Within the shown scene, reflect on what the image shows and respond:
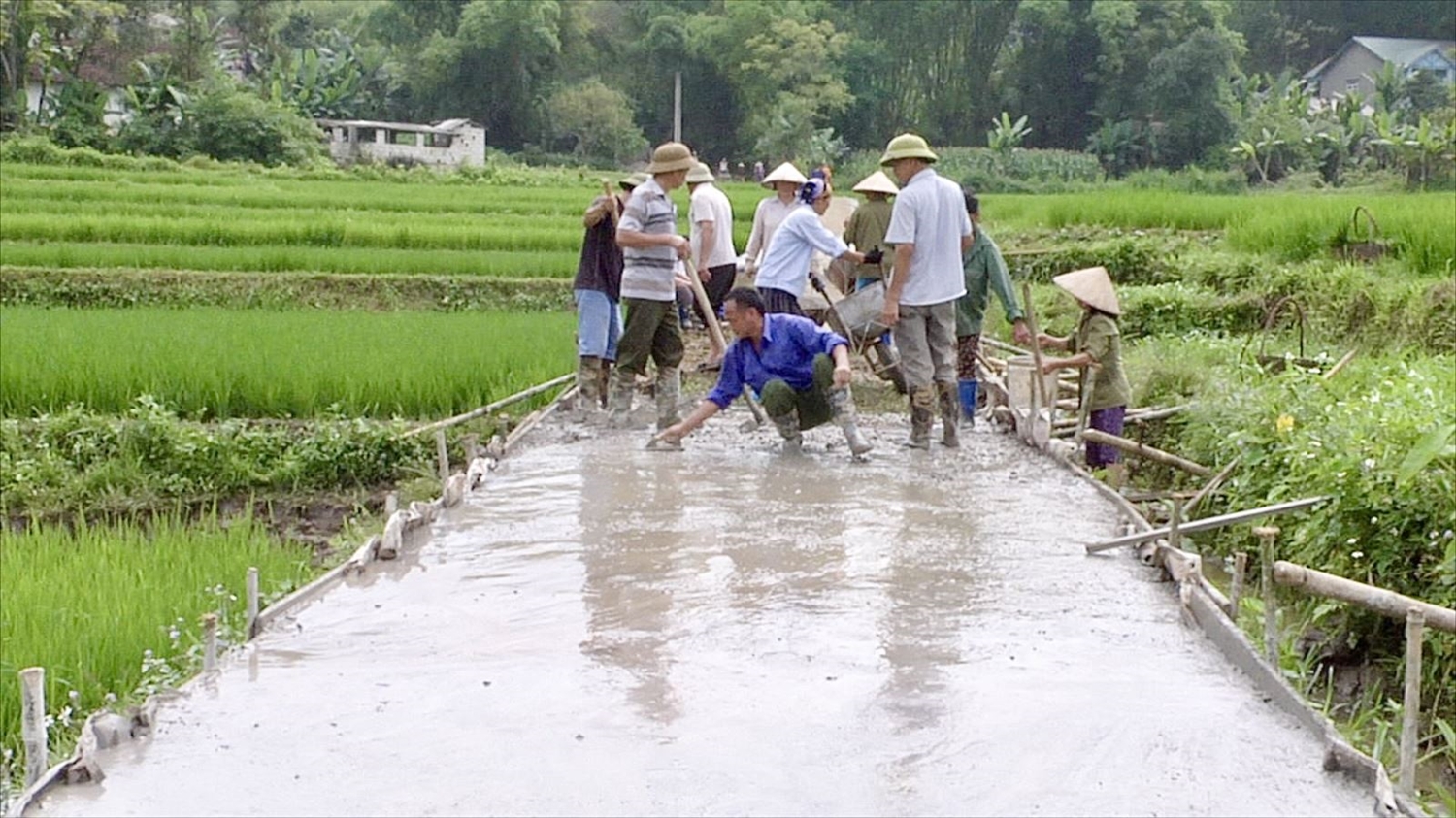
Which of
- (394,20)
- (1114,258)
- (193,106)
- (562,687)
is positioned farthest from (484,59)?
(562,687)

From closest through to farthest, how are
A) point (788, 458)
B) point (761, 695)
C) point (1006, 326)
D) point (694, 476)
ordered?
1. point (761, 695)
2. point (694, 476)
3. point (788, 458)
4. point (1006, 326)

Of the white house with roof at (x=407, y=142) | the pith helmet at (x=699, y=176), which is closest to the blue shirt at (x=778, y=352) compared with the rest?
the pith helmet at (x=699, y=176)

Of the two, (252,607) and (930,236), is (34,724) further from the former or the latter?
(930,236)

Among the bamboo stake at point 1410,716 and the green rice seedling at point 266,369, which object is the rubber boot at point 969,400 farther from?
the bamboo stake at point 1410,716

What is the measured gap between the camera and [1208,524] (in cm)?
488

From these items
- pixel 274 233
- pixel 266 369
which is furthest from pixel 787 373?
pixel 274 233

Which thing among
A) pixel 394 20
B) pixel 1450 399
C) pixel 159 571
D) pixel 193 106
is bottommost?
pixel 159 571

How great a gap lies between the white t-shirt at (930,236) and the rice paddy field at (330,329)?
1.31m

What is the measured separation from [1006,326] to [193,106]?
77.3 ft

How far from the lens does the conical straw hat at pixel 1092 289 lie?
6844 millimetres

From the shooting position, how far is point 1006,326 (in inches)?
496

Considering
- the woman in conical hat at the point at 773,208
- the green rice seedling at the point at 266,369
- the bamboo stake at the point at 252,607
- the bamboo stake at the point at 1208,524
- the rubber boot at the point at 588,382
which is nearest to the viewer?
the bamboo stake at the point at 252,607

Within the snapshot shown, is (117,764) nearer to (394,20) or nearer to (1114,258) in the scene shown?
(1114,258)

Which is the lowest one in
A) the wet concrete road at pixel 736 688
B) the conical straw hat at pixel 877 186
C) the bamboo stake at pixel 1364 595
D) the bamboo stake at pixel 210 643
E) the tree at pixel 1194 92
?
the wet concrete road at pixel 736 688
